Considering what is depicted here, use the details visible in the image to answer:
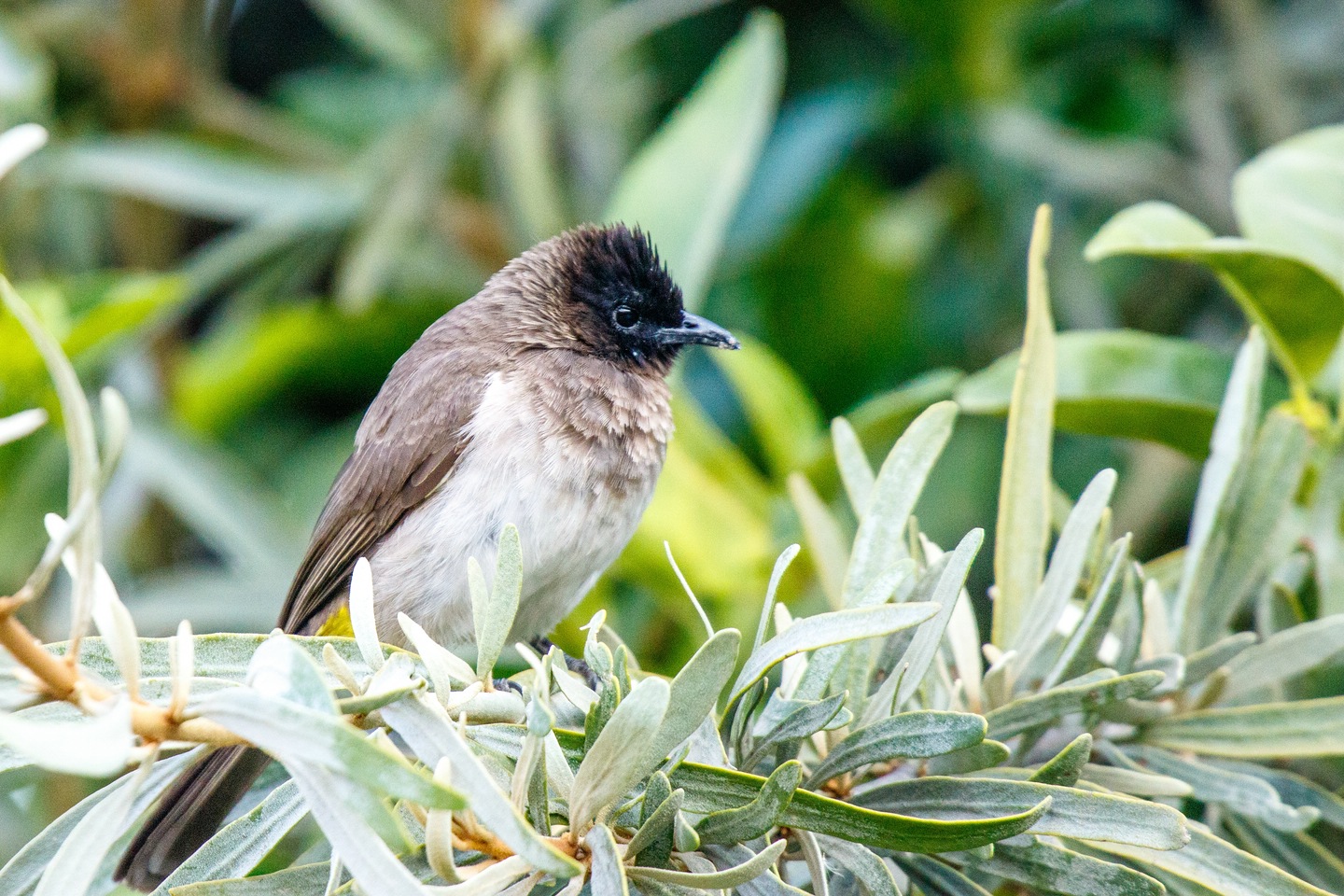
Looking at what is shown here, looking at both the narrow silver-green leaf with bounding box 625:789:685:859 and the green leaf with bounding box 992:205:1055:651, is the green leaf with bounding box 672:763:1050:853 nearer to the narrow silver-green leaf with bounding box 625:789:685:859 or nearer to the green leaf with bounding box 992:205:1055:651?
the narrow silver-green leaf with bounding box 625:789:685:859

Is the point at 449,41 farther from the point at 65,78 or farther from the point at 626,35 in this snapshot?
the point at 65,78

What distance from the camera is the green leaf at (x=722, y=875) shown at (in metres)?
0.99

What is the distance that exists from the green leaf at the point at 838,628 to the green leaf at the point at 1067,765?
0.70 feet

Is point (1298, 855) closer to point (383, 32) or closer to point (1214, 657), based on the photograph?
point (1214, 657)

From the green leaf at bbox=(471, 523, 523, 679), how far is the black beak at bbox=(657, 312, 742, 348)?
127 centimetres

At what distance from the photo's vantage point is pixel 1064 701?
1244mm

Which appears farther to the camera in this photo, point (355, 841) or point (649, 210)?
point (649, 210)

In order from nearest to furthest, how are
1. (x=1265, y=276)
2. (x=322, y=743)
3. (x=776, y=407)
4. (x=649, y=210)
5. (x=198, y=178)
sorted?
(x=322, y=743) → (x=1265, y=276) → (x=776, y=407) → (x=649, y=210) → (x=198, y=178)

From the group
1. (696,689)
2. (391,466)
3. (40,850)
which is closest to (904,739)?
(696,689)

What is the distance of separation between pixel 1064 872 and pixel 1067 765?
0.12 metres

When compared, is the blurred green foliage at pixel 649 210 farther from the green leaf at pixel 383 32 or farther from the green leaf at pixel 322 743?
the green leaf at pixel 322 743

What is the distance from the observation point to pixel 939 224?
333cm

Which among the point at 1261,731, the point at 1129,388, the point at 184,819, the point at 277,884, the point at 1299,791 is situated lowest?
the point at 184,819

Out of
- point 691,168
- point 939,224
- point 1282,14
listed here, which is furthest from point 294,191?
point 1282,14
